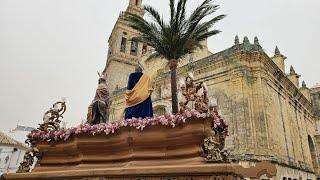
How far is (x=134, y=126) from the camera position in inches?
233

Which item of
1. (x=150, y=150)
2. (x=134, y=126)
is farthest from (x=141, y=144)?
(x=134, y=126)

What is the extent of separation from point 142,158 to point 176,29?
7.44m

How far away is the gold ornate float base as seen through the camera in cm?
491

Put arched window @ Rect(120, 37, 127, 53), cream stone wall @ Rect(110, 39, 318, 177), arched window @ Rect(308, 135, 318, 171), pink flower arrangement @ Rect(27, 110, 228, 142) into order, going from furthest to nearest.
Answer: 1. arched window @ Rect(120, 37, 127, 53)
2. arched window @ Rect(308, 135, 318, 171)
3. cream stone wall @ Rect(110, 39, 318, 177)
4. pink flower arrangement @ Rect(27, 110, 228, 142)

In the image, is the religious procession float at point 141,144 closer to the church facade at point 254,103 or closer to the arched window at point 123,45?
the church facade at point 254,103

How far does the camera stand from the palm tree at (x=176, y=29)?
11672 millimetres

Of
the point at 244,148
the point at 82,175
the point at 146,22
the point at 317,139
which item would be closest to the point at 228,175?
the point at 82,175

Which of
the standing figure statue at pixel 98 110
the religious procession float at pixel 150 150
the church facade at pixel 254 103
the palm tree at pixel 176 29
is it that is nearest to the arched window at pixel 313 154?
the church facade at pixel 254 103

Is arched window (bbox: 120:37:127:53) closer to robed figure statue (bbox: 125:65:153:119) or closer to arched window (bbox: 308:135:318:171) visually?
arched window (bbox: 308:135:318:171)

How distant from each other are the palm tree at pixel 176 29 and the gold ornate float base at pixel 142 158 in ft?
18.0

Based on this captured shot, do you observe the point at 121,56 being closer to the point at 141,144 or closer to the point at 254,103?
the point at 254,103


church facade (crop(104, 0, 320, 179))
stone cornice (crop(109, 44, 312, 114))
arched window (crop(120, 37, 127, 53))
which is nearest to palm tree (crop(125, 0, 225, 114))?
church facade (crop(104, 0, 320, 179))

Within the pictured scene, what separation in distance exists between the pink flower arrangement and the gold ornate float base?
11cm

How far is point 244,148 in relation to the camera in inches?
586
